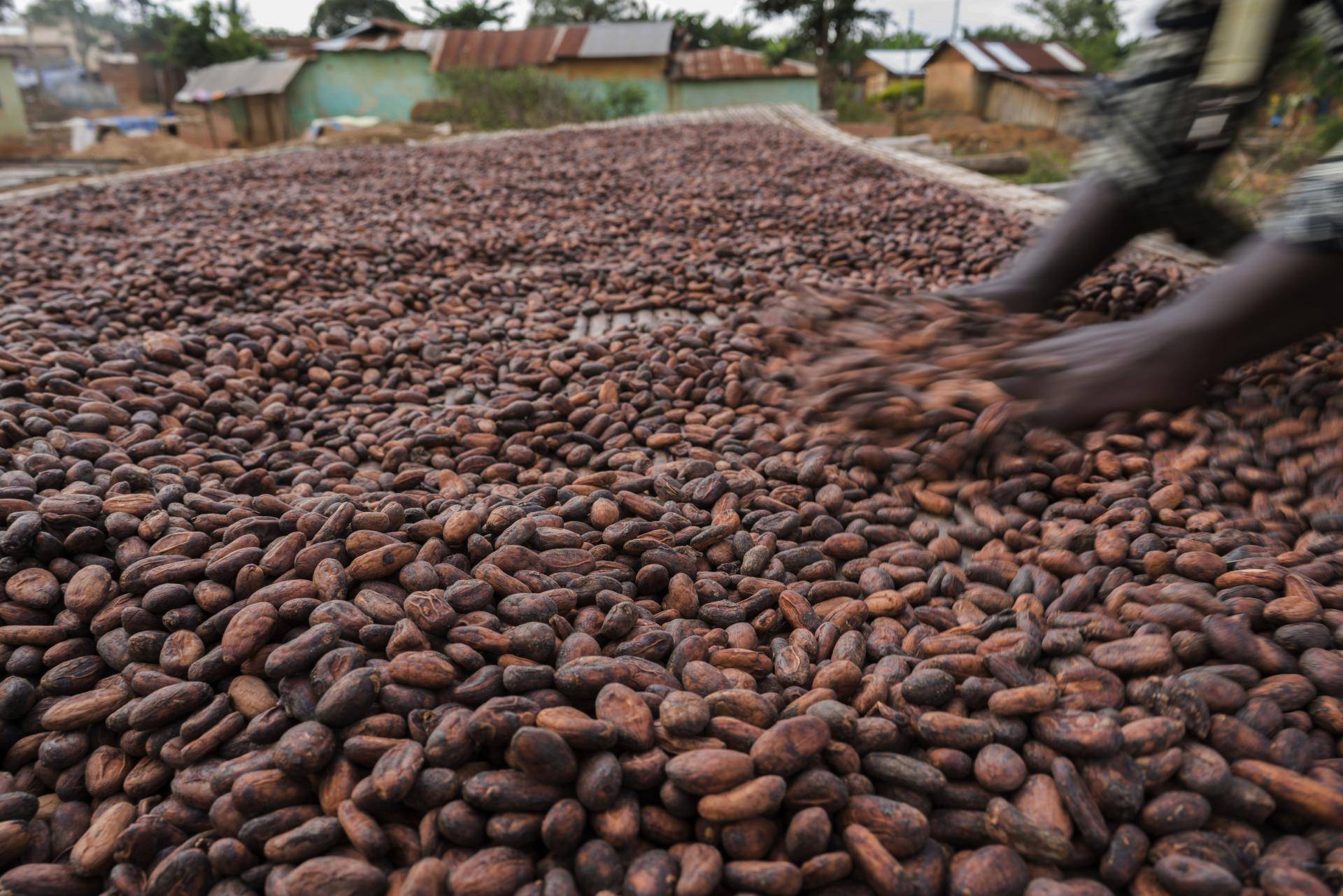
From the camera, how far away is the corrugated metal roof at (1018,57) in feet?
56.0

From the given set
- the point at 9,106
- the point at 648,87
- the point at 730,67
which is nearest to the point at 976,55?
the point at 730,67

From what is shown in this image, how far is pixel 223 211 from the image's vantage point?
15.0 ft

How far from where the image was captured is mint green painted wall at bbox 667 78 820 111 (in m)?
17.0

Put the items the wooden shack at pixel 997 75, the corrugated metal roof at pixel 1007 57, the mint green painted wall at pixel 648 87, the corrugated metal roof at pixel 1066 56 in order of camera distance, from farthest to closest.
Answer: the corrugated metal roof at pixel 1066 56 → the corrugated metal roof at pixel 1007 57 → the mint green painted wall at pixel 648 87 → the wooden shack at pixel 997 75

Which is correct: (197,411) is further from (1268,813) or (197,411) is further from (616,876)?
(1268,813)

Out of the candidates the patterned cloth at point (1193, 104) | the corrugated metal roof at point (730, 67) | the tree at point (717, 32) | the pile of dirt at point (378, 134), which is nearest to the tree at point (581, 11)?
the tree at point (717, 32)

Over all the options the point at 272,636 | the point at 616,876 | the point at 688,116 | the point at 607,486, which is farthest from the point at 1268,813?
the point at 688,116

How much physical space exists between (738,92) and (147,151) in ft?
37.2

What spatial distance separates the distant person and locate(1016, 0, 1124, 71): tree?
77.6 ft

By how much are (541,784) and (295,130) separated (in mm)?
20792

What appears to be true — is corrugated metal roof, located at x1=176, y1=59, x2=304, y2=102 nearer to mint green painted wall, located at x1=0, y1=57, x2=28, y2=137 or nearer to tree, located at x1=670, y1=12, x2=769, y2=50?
mint green painted wall, located at x1=0, y1=57, x2=28, y2=137

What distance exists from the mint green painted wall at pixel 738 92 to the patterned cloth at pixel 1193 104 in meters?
16.0

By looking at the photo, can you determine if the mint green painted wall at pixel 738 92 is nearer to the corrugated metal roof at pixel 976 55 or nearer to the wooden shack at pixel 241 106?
the corrugated metal roof at pixel 976 55

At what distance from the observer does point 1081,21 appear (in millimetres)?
26422
